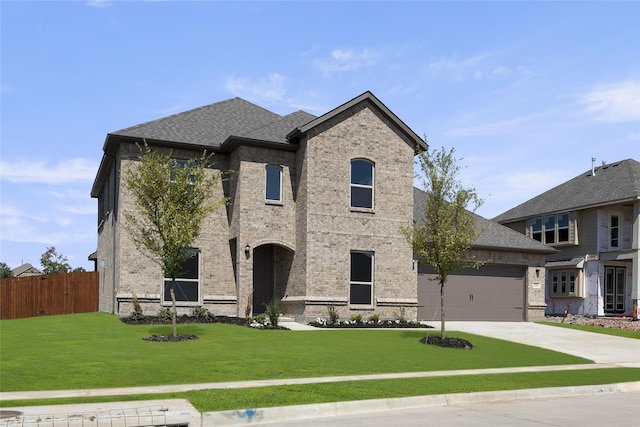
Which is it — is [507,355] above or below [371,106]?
Result: below

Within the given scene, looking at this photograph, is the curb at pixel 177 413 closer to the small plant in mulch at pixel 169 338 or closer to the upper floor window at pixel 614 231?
the small plant in mulch at pixel 169 338

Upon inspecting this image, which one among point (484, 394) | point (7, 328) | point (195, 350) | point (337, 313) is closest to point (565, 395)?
point (484, 394)

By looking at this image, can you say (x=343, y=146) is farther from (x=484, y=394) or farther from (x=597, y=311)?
(x=597, y=311)

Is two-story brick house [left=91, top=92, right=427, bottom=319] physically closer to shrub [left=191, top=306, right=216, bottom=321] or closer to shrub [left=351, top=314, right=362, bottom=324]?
shrub [left=191, top=306, right=216, bottom=321]

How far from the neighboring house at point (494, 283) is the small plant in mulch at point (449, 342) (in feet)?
23.1

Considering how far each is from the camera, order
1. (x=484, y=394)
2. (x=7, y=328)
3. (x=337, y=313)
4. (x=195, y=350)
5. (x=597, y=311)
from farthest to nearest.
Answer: (x=597, y=311), (x=337, y=313), (x=7, y=328), (x=195, y=350), (x=484, y=394)

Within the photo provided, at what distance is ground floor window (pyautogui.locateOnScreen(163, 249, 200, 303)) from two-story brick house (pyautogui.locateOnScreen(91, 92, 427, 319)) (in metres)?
0.04

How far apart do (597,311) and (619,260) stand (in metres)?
3.09

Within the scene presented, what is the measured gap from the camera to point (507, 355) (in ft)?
60.3

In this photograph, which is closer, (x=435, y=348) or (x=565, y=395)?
(x=565, y=395)

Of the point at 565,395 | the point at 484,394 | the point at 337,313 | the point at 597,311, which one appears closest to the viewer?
the point at 484,394

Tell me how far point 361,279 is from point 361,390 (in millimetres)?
13645

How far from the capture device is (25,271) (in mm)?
89500

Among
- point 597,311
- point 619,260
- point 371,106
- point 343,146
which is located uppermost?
point 371,106
